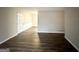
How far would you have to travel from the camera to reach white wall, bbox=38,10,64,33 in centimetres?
837

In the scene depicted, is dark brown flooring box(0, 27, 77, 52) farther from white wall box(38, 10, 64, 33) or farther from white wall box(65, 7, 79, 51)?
white wall box(38, 10, 64, 33)

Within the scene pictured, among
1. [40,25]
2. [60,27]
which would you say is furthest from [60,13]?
[40,25]

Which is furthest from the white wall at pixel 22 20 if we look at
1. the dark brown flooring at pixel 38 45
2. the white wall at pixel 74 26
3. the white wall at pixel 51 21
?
the white wall at pixel 74 26

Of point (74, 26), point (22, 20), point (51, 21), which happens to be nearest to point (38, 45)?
point (74, 26)

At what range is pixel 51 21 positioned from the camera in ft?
27.8

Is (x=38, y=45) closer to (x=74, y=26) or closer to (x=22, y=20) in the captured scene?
(x=74, y=26)

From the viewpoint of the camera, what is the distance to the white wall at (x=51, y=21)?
27.5 ft

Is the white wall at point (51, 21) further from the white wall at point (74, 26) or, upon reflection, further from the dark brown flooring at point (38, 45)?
the white wall at point (74, 26)

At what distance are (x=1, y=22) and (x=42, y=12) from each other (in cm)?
414

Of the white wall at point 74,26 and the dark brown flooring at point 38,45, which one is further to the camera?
the dark brown flooring at point 38,45
